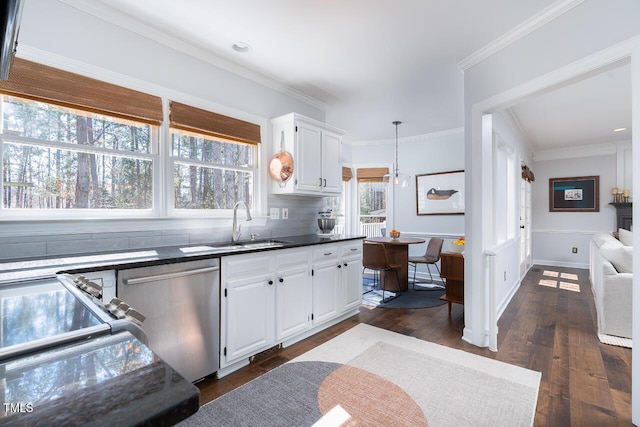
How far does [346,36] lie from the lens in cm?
254

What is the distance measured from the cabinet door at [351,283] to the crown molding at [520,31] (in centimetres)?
228

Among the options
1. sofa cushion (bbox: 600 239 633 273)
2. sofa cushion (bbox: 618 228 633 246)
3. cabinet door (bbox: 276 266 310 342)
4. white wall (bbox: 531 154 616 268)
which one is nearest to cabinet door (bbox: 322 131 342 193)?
cabinet door (bbox: 276 266 310 342)

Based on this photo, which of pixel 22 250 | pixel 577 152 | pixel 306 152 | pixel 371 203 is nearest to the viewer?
pixel 22 250

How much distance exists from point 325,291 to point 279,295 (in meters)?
0.63

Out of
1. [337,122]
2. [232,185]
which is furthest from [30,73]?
[337,122]

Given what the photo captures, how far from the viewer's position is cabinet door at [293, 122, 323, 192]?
129 inches

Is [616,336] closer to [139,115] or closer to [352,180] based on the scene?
[352,180]

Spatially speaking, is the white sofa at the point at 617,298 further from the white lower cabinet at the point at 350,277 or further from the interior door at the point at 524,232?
the white lower cabinet at the point at 350,277

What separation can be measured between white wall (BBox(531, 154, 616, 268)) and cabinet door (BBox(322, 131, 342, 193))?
5604mm

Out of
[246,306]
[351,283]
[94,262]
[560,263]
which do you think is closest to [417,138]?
[351,283]

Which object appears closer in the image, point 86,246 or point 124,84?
point 86,246

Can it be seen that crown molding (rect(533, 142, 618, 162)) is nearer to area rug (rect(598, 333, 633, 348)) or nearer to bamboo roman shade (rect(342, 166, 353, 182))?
bamboo roman shade (rect(342, 166, 353, 182))

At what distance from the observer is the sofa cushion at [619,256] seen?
323 cm

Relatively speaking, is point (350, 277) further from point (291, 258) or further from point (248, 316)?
point (248, 316)
